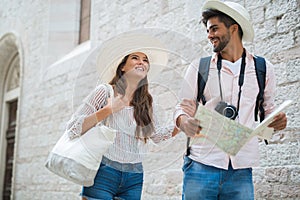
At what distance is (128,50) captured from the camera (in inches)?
89.4

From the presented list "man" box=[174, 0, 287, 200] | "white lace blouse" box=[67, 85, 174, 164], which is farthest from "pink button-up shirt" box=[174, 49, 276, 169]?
"white lace blouse" box=[67, 85, 174, 164]

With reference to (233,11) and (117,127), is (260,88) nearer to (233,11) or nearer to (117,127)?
(233,11)

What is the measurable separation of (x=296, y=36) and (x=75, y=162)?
1.82 m

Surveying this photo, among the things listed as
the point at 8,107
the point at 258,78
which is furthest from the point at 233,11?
the point at 8,107

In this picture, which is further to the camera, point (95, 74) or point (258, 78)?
point (95, 74)

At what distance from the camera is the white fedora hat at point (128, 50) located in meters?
2.27

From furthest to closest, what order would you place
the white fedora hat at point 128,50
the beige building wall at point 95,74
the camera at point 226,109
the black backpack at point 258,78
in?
1. the beige building wall at point 95,74
2. the white fedora hat at point 128,50
3. the black backpack at point 258,78
4. the camera at point 226,109

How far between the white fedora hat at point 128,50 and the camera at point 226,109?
0.35m

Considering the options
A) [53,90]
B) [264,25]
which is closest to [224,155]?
[264,25]

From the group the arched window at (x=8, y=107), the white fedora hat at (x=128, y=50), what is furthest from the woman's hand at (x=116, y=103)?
the arched window at (x=8, y=107)

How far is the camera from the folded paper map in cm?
193

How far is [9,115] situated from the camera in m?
8.73

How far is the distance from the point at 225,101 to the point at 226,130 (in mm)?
208

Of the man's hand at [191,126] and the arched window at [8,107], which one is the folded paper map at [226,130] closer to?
the man's hand at [191,126]
